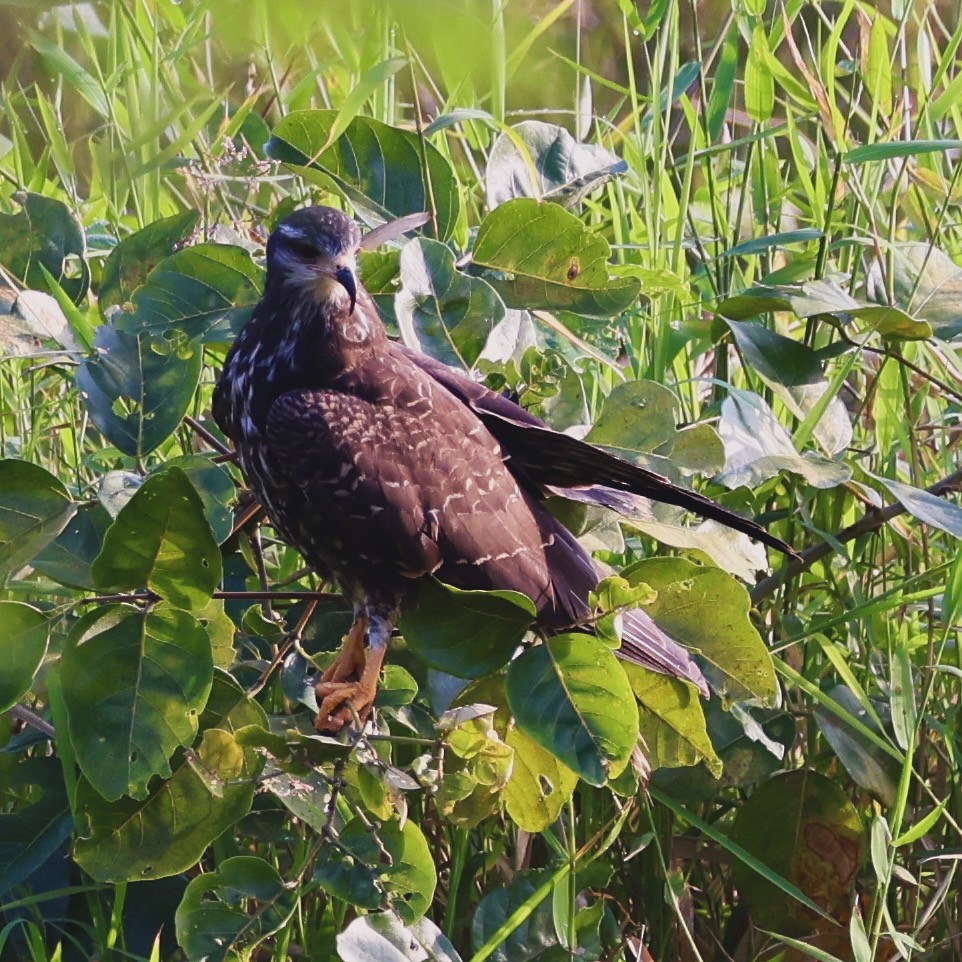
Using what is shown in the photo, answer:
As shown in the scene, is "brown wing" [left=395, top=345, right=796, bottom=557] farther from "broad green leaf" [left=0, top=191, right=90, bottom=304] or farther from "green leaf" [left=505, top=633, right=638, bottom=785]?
"broad green leaf" [left=0, top=191, right=90, bottom=304]

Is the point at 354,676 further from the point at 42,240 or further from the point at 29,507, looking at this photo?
the point at 42,240

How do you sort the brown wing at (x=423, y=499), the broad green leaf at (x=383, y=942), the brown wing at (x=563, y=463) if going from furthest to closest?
the brown wing at (x=423, y=499), the brown wing at (x=563, y=463), the broad green leaf at (x=383, y=942)

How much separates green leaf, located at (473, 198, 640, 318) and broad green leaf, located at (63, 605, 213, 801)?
35.9 inches

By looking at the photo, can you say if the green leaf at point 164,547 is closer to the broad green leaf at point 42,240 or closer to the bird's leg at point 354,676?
the bird's leg at point 354,676

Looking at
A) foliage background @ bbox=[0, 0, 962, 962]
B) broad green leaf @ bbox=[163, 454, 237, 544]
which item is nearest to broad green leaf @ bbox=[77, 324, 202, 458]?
foliage background @ bbox=[0, 0, 962, 962]

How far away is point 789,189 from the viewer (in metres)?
2.96

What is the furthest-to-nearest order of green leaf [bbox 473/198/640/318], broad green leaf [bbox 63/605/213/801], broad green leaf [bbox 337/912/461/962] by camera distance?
1. green leaf [bbox 473/198/640/318]
2. broad green leaf [bbox 337/912/461/962]
3. broad green leaf [bbox 63/605/213/801]

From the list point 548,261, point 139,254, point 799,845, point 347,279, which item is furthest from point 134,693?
point 799,845

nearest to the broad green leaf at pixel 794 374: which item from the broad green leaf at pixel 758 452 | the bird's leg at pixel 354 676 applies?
the broad green leaf at pixel 758 452

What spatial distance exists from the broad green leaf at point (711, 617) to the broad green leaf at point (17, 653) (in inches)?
32.4

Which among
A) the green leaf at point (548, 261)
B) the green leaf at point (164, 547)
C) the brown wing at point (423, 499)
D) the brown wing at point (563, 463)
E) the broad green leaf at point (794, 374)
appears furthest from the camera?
the broad green leaf at point (794, 374)

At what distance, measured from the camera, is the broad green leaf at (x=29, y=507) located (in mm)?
1746

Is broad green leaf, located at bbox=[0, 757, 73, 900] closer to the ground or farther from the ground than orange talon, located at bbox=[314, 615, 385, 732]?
closer to the ground

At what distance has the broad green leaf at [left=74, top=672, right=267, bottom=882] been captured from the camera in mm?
1900
